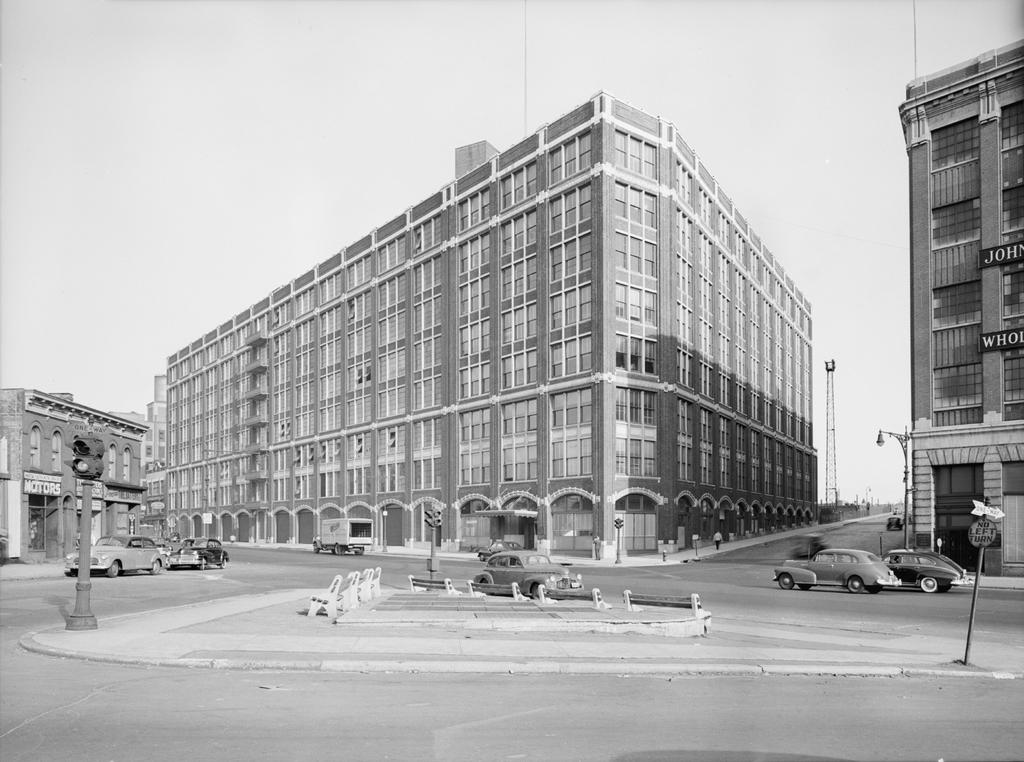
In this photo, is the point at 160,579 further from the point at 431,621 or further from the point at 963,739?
the point at 963,739

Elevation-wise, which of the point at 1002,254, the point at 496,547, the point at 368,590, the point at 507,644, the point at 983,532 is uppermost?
the point at 1002,254

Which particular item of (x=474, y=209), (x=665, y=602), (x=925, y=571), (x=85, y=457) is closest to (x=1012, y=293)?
(x=925, y=571)

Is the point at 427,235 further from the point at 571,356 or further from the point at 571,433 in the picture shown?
the point at 571,433

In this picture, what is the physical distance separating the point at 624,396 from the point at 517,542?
43.9ft

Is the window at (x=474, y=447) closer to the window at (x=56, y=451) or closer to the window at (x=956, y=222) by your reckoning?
the window at (x=56, y=451)

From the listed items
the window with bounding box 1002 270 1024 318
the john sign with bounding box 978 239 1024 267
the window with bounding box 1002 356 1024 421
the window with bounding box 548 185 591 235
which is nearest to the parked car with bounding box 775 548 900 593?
the window with bounding box 1002 356 1024 421

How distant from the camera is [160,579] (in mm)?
36344

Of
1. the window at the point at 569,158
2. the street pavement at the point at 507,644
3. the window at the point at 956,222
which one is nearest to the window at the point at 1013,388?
the window at the point at 956,222

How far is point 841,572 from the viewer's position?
1227 inches

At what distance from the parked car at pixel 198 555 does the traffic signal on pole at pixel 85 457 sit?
27.9 meters

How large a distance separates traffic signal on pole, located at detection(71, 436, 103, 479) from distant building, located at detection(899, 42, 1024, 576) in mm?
39273

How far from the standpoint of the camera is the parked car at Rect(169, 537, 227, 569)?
1747 inches

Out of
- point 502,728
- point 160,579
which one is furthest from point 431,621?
point 160,579

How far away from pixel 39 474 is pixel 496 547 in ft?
86.8
